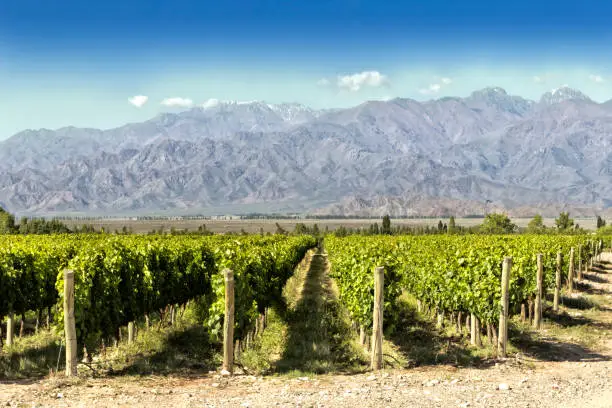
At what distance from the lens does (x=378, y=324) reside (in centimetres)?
1391

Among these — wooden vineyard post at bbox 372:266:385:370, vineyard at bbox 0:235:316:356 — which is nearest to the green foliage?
wooden vineyard post at bbox 372:266:385:370

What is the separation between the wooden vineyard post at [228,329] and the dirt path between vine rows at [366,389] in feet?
1.45

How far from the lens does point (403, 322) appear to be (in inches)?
853

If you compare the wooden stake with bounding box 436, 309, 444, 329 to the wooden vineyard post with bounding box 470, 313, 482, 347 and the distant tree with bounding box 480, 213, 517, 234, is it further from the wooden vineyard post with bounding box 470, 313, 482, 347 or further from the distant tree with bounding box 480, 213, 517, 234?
the distant tree with bounding box 480, 213, 517, 234

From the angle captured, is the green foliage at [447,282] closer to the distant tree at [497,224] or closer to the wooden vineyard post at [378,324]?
the wooden vineyard post at [378,324]

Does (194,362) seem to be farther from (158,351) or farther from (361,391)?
(361,391)

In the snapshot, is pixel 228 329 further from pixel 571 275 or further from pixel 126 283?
pixel 571 275

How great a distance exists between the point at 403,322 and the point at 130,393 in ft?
41.0

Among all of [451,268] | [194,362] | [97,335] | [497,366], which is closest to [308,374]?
[194,362]

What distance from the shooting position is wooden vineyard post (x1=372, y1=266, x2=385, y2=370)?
13.8 meters

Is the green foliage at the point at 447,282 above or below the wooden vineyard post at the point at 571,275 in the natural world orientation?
above

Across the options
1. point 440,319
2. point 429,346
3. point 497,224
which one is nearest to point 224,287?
point 429,346

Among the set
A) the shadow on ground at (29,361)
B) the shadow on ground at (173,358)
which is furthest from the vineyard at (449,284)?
the shadow on ground at (29,361)

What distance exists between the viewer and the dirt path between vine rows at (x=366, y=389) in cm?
1114
